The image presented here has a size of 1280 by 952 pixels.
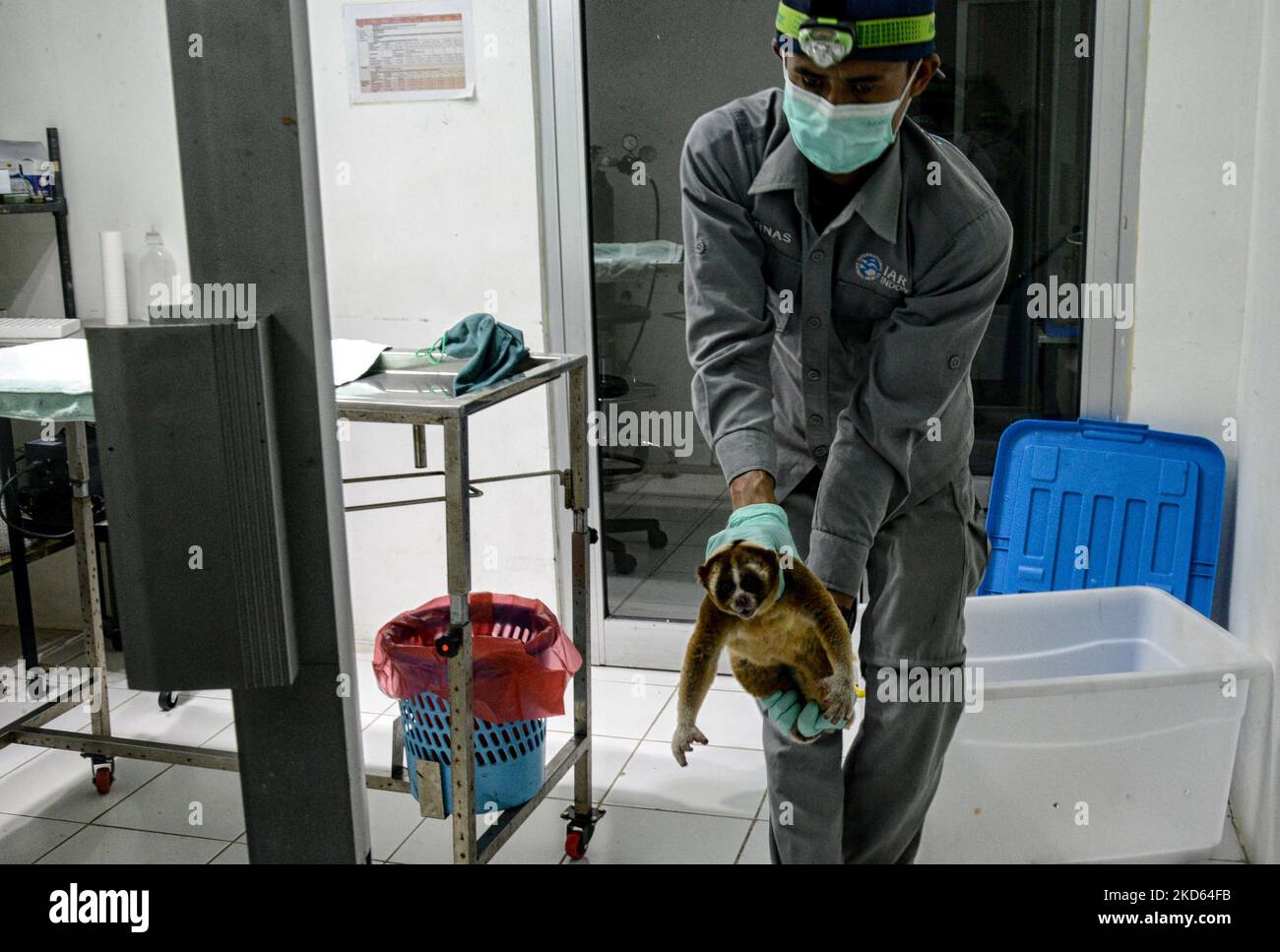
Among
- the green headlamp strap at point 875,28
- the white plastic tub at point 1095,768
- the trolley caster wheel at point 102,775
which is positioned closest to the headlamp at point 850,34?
the green headlamp strap at point 875,28

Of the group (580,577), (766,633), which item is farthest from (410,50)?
(766,633)

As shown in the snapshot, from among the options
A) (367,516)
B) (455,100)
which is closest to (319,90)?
(455,100)

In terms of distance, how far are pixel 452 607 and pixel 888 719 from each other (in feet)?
2.35

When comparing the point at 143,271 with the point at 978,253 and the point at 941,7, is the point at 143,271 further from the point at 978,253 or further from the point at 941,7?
the point at 978,253

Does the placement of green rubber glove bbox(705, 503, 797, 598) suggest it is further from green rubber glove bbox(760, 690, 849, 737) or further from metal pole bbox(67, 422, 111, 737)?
metal pole bbox(67, 422, 111, 737)

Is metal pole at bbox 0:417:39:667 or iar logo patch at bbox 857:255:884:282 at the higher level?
iar logo patch at bbox 857:255:884:282

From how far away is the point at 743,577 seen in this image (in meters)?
1.38

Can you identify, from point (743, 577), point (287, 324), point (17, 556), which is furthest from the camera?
point (17, 556)

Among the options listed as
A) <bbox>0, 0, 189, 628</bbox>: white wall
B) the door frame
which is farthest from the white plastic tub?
<bbox>0, 0, 189, 628</bbox>: white wall

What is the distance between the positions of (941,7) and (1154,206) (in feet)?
2.21

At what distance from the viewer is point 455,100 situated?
2906 millimetres

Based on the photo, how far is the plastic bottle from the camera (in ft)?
10.3

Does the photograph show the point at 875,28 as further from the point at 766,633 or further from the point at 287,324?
the point at 287,324

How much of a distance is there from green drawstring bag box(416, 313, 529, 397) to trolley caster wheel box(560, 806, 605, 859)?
93 centimetres
